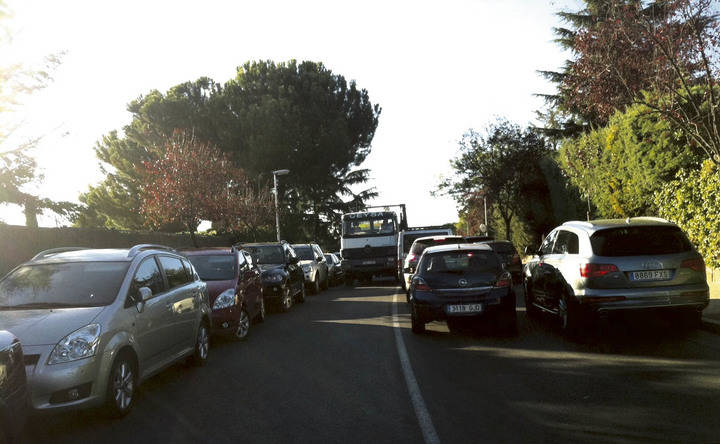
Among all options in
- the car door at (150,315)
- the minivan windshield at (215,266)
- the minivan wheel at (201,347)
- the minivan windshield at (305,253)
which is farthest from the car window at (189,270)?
the minivan windshield at (305,253)

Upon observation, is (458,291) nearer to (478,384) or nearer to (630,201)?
(478,384)

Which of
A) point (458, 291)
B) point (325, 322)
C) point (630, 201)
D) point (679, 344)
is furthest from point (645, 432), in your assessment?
point (630, 201)

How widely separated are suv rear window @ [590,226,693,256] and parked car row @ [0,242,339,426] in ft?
18.7

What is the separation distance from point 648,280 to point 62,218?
22.2 metres

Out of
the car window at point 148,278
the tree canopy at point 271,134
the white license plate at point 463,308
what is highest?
the tree canopy at point 271,134

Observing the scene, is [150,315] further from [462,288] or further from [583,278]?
[583,278]

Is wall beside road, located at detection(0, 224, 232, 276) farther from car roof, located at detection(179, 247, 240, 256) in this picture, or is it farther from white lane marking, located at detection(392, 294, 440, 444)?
white lane marking, located at detection(392, 294, 440, 444)

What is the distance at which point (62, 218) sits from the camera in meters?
25.2

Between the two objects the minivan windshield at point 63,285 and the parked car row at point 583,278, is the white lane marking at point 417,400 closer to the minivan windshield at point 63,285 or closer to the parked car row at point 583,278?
the parked car row at point 583,278

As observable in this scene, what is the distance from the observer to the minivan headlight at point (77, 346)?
5.70 m

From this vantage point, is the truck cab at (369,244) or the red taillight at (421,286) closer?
the red taillight at (421,286)

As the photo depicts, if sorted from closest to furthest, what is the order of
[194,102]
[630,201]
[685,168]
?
[685,168] → [630,201] → [194,102]

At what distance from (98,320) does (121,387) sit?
0.70m

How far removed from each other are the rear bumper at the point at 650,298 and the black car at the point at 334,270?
19.8 m
